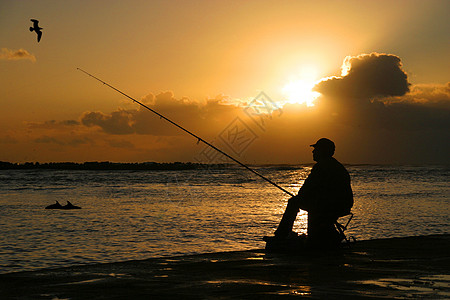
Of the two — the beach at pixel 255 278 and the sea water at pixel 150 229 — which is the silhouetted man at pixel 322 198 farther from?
the sea water at pixel 150 229

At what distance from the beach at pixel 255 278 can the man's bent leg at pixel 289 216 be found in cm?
39

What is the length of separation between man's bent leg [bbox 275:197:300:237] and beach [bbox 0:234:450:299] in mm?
386

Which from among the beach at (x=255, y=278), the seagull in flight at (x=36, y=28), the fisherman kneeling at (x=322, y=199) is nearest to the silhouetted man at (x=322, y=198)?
the fisherman kneeling at (x=322, y=199)

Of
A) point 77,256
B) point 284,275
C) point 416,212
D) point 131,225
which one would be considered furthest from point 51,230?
point 416,212

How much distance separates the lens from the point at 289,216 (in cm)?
841

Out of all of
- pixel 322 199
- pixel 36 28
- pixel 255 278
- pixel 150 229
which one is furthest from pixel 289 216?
pixel 36 28

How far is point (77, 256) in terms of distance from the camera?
1245cm

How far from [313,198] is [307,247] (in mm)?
886

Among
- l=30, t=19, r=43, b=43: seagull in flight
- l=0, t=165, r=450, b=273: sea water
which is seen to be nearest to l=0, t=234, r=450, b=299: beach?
l=0, t=165, r=450, b=273: sea water

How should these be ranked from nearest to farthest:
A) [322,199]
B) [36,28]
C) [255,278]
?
1. [255,278]
2. [322,199]
3. [36,28]

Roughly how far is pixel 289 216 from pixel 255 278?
2.12m

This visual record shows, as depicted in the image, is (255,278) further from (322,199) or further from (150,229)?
(150,229)

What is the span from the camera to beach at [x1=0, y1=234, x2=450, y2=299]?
18.2 feet

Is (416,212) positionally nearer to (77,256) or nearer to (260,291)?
(77,256)
